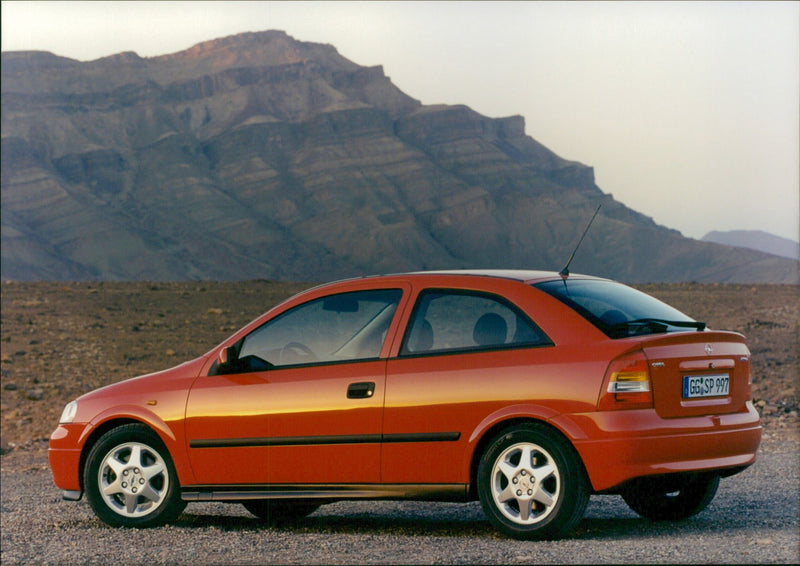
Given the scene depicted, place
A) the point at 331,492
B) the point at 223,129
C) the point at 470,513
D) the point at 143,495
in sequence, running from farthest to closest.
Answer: the point at 223,129, the point at 470,513, the point at 143,495, the point at 331,492

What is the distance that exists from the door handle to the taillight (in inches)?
53.0

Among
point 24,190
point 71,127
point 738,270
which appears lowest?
point 738,270

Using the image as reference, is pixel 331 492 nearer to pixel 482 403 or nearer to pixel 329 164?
pixel 482 403

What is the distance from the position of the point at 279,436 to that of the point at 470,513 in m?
1.63

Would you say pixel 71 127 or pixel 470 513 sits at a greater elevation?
pixel 71 127

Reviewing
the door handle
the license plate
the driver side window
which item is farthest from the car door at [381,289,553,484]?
the license plate

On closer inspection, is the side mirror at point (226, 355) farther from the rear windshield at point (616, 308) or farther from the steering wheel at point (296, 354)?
the rear windshield at point (616, 308)

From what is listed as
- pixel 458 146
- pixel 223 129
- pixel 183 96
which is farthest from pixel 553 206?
pixel 183 96

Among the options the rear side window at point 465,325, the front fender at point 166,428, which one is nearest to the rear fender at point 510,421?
the rear side window at point 465,325

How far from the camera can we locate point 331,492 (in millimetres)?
6746

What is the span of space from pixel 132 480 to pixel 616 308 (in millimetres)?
3261

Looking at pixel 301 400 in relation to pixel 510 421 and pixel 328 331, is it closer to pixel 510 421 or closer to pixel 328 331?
pixel 328 331

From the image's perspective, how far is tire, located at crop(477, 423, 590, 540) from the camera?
601 centimetres

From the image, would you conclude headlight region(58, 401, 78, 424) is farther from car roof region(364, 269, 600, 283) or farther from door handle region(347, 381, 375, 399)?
car roof region(364, 269, 600, 283)
